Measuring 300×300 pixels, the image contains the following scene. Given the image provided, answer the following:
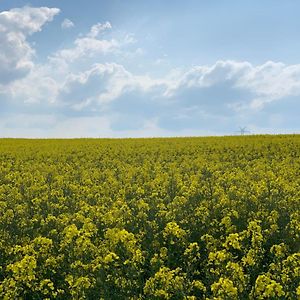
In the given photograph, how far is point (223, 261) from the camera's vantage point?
327 inches

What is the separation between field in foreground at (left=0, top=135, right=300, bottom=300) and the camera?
7.82m

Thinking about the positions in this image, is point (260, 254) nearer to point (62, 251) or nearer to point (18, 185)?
point (62, 251)

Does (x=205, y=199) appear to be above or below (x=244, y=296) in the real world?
above

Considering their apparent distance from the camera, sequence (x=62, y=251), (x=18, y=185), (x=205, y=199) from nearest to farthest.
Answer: (x=62, y=251), (x=205, y=199), (x=18, y=185)

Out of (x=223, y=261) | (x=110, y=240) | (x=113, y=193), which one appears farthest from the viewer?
(x=113, y=193)

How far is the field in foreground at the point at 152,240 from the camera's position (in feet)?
25.7

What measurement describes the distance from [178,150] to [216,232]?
20.7m

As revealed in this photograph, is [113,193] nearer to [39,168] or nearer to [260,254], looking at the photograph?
[260,254]

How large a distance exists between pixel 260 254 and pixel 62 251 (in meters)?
3.87

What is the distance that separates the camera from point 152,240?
33.8 feet

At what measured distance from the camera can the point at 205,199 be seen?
1324cm

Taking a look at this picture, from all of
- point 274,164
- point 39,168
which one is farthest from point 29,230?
point 274,164

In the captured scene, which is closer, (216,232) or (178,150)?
(216,232)

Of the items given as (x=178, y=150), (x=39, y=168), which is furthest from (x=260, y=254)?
(x=178, y=150)
